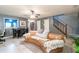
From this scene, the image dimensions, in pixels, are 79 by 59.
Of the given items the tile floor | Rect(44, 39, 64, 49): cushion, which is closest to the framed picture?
the tile floor

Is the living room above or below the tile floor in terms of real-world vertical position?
above

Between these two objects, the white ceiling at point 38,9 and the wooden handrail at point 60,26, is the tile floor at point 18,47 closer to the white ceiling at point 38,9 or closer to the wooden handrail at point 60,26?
the wooden handrail at point 60,26

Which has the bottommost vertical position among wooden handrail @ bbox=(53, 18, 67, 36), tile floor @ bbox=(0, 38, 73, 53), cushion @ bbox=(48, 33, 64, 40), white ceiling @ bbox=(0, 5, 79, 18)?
tile floor @ bbox=(0, 38, 73, 53)

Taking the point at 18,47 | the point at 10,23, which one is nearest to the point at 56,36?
the point at 18,47

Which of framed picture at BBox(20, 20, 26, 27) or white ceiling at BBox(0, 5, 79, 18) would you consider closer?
white ceiling at BBox(0, 5, 79, 18)

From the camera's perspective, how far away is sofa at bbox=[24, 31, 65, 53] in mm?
1906

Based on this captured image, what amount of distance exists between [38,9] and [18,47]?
816 millimetres

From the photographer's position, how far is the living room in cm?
187

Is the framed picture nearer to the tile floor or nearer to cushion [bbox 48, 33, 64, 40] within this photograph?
the tile floor

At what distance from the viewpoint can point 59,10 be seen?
188 centimetres

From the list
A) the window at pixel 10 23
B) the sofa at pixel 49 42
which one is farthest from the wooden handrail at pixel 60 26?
the window at pixel 10 23
